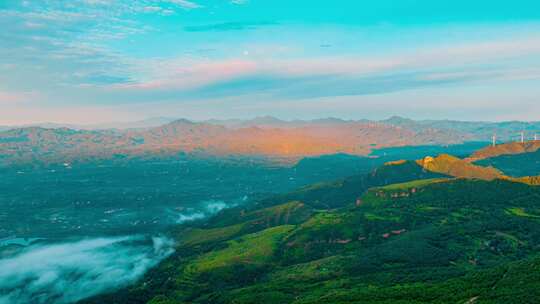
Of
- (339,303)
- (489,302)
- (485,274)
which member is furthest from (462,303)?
(339,303)

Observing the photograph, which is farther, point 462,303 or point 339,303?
point 339,303

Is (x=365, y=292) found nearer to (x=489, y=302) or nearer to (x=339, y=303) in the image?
(x=339, y=303)

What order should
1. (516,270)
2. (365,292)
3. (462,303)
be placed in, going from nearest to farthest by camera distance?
(462,303) → (516,270) → (365,292)

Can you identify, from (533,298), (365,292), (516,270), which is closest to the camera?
(533,298)

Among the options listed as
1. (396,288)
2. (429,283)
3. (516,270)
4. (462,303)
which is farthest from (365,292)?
(516,270)

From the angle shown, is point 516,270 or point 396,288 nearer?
point 516,270

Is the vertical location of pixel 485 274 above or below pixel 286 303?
above

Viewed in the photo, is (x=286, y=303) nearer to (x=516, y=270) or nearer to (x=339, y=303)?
(x=339, y=303)

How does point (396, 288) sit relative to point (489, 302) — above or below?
below

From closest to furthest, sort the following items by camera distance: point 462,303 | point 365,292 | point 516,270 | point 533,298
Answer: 1. point 533,298
2. point 462,303
3. point 516,270
4. point 365,292
